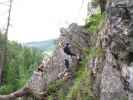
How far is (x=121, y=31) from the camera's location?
16.4 feet

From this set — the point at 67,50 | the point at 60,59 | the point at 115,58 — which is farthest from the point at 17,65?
the point at 115,58

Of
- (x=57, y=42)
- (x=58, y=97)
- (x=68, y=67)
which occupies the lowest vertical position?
(x=58, y=97)

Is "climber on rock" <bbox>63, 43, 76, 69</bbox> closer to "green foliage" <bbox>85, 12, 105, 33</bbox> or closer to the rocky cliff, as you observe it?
"green foliage" <bbox>85, 12, 105, 33</bbox>

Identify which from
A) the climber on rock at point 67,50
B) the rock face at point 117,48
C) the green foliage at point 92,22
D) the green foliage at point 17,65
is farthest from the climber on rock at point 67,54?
the green foliage at point 17,65

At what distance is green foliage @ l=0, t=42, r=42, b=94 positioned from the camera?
23.1 meters

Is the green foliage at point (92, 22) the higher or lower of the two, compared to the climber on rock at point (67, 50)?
higher

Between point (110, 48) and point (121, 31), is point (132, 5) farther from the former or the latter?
point (110, 48)

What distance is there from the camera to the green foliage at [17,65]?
75.8ft

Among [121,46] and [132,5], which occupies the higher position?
[132,5]

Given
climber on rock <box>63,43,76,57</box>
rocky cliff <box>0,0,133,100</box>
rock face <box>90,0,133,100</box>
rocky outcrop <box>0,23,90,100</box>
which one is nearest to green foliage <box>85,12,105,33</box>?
rocky outcrop <box>0,23,90,100</box>

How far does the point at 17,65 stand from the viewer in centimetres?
2583

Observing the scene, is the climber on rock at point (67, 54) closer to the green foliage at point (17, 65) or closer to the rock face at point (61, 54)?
the rock face at point (61, 54)

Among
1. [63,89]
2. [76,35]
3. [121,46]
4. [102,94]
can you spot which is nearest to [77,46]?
[76,35]

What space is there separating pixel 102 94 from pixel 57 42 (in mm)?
4052
